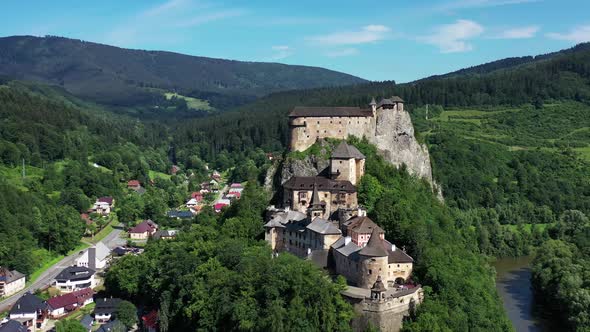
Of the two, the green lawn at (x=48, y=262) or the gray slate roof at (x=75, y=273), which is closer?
the gray slate roof at (x=75, y=273)

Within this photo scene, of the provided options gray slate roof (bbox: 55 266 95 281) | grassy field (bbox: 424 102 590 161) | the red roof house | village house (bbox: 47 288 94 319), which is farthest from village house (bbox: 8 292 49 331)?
grassy field (bbox: 424 102 590 161)

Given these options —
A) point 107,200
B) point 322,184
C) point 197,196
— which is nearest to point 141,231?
point 107,200

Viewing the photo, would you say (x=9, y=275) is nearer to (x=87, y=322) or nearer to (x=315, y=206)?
(x=87, y=322)

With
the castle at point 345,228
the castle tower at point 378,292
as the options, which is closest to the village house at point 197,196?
the castle at point 345,228

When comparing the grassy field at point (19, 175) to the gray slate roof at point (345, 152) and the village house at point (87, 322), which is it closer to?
the village house at point (87, 322)

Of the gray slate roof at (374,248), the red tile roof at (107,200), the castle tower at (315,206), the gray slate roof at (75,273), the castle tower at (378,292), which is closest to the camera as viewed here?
the castle tower at (378,292)

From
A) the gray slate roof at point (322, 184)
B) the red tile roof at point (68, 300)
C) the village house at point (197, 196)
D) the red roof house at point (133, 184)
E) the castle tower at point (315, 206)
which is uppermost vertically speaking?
the gray slate roof at point (322, 184)

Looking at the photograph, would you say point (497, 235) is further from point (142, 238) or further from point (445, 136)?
point (142, 238)
